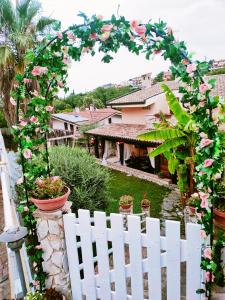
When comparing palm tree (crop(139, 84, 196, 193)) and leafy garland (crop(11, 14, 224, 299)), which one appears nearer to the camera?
leafy garland (crop(11, 14, 224, 299))

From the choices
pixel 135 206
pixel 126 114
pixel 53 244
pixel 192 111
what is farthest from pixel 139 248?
pixel 126 114

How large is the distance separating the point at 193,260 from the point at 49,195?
5.62 feet

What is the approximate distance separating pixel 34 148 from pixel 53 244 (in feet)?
4.00

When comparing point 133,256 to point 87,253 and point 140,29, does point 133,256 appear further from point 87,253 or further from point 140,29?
point 140,29

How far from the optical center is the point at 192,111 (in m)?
2.30

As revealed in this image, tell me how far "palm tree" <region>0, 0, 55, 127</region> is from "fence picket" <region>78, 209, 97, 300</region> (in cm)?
998

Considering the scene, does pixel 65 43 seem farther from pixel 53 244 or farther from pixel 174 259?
pixel 174 259

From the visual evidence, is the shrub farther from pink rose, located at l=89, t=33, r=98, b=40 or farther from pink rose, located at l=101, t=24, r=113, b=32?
pink rose, located at l=101, t=24, r=113, b=32

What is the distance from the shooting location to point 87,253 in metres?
2.91

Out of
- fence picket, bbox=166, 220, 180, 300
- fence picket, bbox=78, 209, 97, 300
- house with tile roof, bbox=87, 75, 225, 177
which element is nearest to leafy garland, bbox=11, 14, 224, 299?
fence picket, bbox=166, 220, 180, 300

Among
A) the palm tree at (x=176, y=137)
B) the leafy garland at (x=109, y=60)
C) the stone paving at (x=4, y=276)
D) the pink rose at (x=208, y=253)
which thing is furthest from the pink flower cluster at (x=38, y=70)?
the palm tree at (x=176, y=137)

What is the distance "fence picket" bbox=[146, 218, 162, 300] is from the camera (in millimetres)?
2466

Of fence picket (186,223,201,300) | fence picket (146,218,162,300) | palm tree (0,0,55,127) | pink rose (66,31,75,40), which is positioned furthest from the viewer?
palm tree (0,0,55,127)

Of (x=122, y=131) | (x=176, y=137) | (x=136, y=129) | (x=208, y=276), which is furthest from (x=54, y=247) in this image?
(x=122, y=131)
